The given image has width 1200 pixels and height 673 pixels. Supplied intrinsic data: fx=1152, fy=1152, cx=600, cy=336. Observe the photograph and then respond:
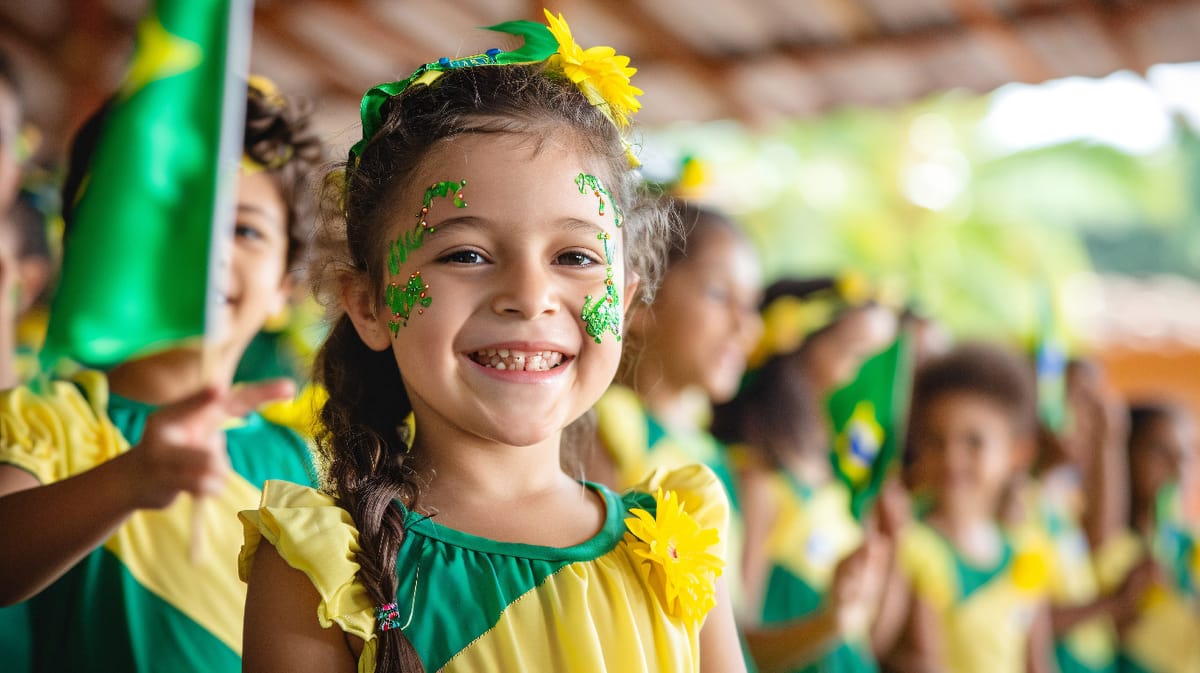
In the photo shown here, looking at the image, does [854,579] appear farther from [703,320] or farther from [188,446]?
[188,446]

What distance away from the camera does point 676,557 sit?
1448 mm

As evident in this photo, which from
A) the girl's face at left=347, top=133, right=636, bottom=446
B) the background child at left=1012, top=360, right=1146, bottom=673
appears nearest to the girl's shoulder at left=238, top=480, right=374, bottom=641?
the girl's face at left=347, top=133, right=636, bottom=446

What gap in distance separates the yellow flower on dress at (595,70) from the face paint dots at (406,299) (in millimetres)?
361

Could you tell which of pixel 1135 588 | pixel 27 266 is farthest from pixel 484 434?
Answer: pixel 1135 588

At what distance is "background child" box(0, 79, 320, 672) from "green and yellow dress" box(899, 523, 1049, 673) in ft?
7.83

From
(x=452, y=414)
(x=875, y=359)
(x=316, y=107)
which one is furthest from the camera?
(x=875, y=359)

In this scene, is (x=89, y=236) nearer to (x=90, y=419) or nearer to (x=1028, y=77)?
(x=90, y=419)

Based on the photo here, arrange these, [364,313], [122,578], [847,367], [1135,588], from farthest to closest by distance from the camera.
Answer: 1. [1135,588]
2. [847,367]
3. [122,578]
4. [364,313]

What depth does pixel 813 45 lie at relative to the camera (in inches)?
246

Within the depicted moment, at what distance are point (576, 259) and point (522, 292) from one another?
4.4 inches

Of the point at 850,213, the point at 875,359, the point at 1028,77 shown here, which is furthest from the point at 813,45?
the point at 850,213

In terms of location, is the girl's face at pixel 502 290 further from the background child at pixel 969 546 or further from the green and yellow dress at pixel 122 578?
the background child at pixel 969 546

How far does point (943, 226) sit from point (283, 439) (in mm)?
13757

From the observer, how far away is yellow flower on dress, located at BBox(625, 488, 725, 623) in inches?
56.2
